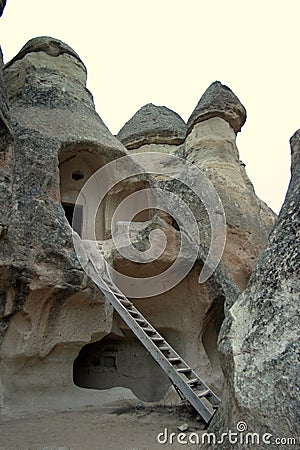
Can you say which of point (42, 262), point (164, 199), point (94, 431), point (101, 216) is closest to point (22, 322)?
point (42, 262)

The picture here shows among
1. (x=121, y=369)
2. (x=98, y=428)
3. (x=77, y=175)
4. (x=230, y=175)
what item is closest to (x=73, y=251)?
(x=98, y=428)

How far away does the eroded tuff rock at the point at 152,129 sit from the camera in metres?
11.2

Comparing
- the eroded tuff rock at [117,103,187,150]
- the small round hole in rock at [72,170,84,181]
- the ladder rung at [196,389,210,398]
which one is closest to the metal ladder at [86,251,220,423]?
the ladder rung at [196,389,210,398]

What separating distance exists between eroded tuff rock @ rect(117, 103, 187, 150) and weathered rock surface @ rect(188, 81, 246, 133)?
1538 millimetres

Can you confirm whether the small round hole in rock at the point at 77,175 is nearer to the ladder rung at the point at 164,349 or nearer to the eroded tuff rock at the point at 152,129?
the ladder rung at the point at 164,349

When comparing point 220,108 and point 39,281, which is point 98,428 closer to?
point 39,281

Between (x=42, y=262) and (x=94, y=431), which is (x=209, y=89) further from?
(x=94, y=431)

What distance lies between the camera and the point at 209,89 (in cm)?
972

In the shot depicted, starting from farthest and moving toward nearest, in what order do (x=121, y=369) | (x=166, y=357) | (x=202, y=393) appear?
(x=121, y=369)
(x=166, y=357)
(x=202, y=393)

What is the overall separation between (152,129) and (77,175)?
16.4 ft

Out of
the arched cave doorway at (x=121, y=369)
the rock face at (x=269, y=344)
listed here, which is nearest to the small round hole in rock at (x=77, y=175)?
the arched cave doorway at (x=121, y=369)

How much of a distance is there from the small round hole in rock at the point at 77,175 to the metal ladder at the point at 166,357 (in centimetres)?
203

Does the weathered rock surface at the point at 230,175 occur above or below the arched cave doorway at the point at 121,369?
above

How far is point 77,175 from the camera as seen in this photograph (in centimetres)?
670
